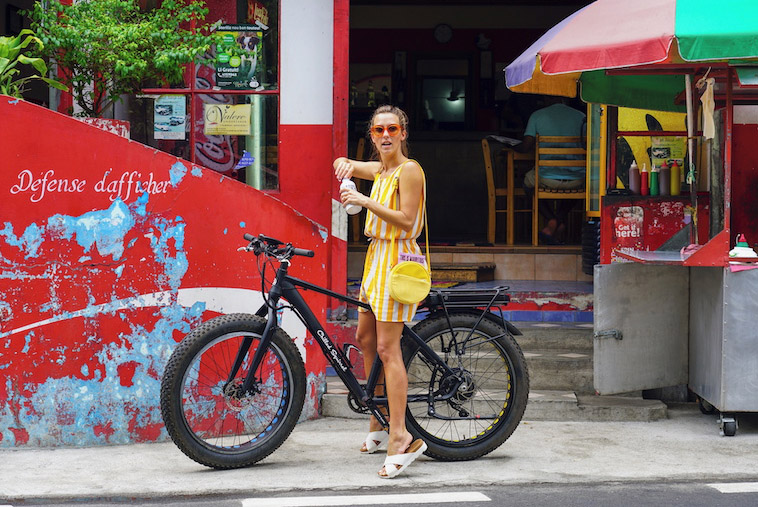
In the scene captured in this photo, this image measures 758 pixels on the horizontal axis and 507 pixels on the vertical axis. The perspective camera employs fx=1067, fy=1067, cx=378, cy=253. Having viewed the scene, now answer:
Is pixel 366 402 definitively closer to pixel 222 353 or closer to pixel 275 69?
pixel 222 353

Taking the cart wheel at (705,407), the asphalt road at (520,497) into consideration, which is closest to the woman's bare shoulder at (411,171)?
the asphalt road at (520,497)

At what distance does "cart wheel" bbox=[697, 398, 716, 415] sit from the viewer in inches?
249

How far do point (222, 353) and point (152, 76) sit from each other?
2425mm

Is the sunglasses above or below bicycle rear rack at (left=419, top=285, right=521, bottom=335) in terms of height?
above

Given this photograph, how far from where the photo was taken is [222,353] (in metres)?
5.20

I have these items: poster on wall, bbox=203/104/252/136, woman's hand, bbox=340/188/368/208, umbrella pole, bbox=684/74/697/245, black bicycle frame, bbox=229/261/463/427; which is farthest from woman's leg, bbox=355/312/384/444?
poster on wall, bbox=203/104/252/136

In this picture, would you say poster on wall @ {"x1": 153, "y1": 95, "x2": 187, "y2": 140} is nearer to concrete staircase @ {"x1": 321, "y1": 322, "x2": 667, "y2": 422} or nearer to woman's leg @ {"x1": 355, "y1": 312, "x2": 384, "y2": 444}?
concrete staircase @ {"x1": 321, "y1": 322, "x2": 667, "y2": 422}

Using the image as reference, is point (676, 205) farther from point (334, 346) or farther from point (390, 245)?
point (334, 346)

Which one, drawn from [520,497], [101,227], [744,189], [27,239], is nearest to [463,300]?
[520,497]

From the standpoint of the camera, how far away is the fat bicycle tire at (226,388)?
4.84m

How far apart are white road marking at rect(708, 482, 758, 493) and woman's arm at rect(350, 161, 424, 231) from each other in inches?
71.6

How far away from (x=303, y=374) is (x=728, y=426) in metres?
2.39

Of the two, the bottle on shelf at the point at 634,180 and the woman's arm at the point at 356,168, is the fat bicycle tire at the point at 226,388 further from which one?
the bottle on shelf at the point at 634,180

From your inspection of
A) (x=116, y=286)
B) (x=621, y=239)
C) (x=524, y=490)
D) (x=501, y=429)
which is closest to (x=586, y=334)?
(x=621, y=239)
